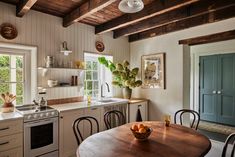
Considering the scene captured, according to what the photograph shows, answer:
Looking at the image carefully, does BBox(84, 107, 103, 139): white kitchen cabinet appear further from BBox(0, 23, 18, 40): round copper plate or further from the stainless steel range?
BBox(0, 23, 18, 40): round copper plate

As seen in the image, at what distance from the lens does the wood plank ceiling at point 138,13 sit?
259 cm

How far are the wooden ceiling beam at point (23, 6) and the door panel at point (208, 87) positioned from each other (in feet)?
16.3

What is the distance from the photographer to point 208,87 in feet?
17.5

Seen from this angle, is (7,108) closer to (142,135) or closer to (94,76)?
(94,76)

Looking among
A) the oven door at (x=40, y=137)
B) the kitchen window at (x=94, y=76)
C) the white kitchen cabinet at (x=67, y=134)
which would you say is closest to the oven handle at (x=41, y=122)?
the oven door at (x=40, y=137)

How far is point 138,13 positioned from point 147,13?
8.5 inches

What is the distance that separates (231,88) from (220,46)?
1253 mm

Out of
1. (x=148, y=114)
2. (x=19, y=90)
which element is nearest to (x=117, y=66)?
(x=148, y=114)

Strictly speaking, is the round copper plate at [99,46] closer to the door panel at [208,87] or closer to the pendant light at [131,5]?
the pendant light at [131,5]

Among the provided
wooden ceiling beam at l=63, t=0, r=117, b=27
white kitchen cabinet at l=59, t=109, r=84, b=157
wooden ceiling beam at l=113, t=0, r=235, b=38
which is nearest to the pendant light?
wooden ceiling beam at l=63, t=0, r=117, b=27

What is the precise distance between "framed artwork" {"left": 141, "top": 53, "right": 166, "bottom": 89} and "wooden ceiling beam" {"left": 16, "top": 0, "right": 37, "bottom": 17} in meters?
2.85

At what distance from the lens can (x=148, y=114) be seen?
14.5 feet

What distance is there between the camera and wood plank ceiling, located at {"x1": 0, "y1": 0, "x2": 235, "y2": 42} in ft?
8.50

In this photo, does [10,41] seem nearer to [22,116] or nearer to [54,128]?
[22,116]
